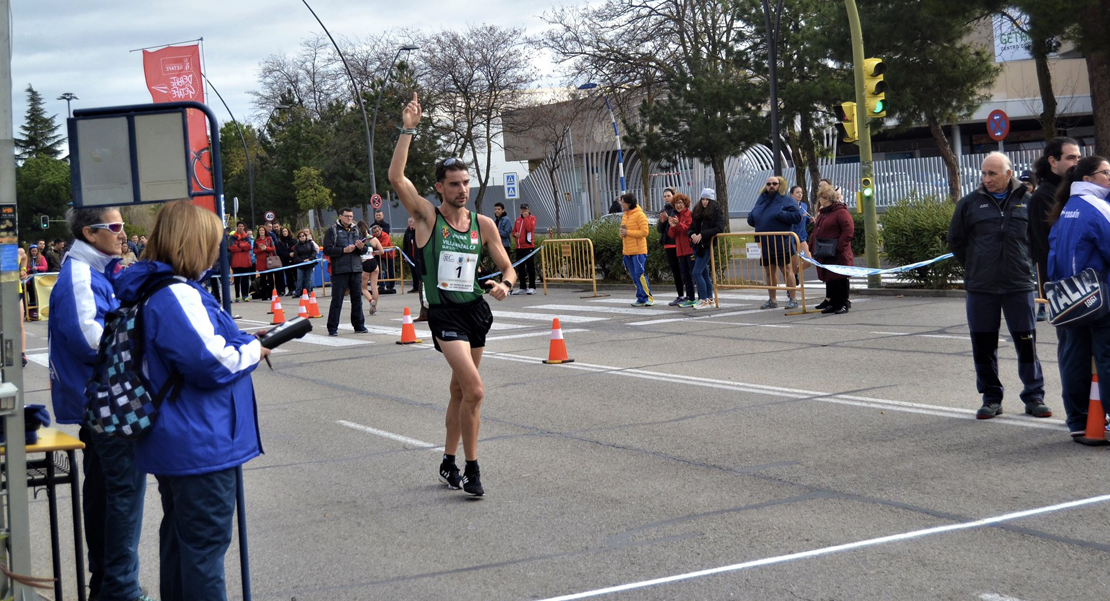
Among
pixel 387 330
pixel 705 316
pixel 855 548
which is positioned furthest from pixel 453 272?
pixel 387 330

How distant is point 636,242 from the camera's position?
20.2 meters

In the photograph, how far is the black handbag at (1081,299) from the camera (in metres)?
7.09

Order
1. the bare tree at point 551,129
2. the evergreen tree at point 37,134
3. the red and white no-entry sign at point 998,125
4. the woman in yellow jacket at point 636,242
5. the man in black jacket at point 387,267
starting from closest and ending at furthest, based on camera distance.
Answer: the woman in yellow jacket at point 636,242
the red and white no-entry sign at point 998,125
the man in black jacket at point 387,267
the bare tree at point 551,129
the evergreen tree at point 37,134

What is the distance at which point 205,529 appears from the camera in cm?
392

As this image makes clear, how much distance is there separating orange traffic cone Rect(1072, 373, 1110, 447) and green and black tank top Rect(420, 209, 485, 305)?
390cm

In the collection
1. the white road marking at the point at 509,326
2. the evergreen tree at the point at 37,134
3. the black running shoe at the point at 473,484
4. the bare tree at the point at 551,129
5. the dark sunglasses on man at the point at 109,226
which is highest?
the evergreen tree at the point at 37,134

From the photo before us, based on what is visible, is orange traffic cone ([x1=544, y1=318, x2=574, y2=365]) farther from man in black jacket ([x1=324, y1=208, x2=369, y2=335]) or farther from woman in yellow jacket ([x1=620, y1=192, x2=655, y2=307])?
woman in yellow jacket ([x1=620, y1=192, x2=655, y2=307])

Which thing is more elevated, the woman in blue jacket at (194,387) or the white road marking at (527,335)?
the woman in blue jacket at (194,387)

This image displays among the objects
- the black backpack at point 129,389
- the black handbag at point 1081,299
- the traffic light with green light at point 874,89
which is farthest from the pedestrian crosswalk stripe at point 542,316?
the black backpack at point 129,389

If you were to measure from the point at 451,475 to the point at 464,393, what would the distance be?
68cm

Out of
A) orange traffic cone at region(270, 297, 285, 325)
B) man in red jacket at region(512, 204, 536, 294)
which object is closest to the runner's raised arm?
orange traffic cone at region(270, 297, 285, 325)

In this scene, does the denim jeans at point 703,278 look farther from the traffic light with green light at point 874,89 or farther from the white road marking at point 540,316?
the traffic light with green light at point 874,89

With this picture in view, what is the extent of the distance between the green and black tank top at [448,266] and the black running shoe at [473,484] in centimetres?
104

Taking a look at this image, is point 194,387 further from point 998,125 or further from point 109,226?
point 998,125
